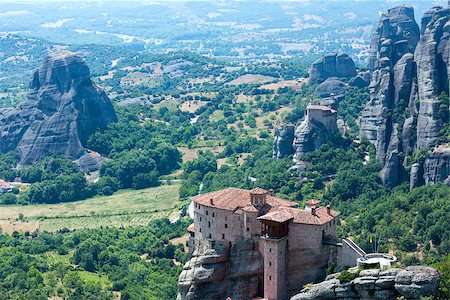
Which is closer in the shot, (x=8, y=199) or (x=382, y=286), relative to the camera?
(x=382, y=286)

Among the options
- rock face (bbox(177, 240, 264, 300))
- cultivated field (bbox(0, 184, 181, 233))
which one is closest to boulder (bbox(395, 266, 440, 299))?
rock face (bbox(177, 240, 264, 300))

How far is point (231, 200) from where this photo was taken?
241 ft

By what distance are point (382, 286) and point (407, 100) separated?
58775mm

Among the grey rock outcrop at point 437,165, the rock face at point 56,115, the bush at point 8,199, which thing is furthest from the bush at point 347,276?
the rock face at point 56,115

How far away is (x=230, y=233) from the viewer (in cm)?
7225

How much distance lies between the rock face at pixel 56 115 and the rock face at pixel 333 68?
43.8 metres

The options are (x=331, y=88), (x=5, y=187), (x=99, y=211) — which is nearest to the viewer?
(x=99, y=211)

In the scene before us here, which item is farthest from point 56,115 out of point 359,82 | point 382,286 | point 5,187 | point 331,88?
point 382,286

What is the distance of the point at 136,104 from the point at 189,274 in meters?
129

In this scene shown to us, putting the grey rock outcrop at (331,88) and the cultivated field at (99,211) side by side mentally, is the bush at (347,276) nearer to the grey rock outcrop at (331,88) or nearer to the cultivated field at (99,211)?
the cultivated field at (99,211)

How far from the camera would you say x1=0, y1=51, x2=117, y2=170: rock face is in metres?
158

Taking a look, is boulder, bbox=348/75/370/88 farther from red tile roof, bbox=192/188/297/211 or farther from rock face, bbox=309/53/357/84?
red tile roof, bbox=192/188/297/211

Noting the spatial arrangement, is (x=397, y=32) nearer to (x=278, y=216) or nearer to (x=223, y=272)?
(x=223, y=272)

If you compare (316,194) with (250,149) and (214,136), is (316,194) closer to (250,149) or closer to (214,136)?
(250,149)
